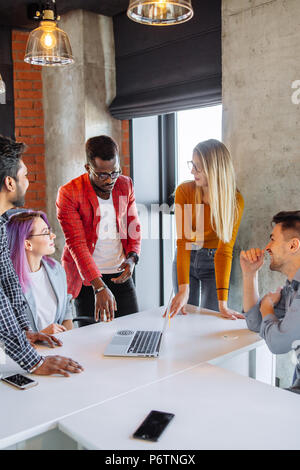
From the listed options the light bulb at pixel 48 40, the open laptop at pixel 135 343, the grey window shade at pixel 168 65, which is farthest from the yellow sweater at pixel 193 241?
the light bulb at pixel 48 40

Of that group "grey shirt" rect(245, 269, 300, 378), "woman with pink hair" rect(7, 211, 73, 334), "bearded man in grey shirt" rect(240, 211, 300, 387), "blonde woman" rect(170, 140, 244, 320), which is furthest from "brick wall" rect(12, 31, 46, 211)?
"grey shirt" rect(245, 269, 300, 378)

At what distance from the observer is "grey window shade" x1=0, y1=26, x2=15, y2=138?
4316mm

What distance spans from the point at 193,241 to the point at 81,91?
202 cm

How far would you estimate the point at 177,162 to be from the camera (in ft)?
13.9

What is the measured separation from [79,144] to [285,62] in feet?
6.93

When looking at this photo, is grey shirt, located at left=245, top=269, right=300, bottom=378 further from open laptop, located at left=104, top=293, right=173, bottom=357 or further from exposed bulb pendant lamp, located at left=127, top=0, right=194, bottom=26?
exposed bulb pendant lamp, located at left=127, top=0, right=194, bottom=26

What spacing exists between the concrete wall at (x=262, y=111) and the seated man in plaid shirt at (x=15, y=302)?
139cm

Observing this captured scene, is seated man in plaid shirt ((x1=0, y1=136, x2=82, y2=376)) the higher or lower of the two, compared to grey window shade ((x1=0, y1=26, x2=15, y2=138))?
lower

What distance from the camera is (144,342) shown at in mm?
2092

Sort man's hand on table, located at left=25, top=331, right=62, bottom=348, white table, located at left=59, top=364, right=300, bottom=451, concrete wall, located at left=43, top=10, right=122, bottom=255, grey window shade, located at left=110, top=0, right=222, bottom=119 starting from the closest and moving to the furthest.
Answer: white table, located at left=59, top=364, right=300, bottom=451
man's hand on table, located at left=25, top=331, right=62, bottom=348
grey window shade, located at left=110, top=0, right=222, bottom=119
concrete wall, located at left=43, top=10, right=122, bottom=255

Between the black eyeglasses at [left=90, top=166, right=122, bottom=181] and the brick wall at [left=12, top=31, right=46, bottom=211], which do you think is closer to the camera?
the black eyeglasses at [left=90, top=166, right=122, bottom=181]

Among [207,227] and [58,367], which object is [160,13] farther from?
[58,367]

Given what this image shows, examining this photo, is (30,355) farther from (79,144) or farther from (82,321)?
(79,144)
